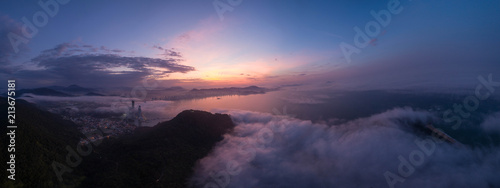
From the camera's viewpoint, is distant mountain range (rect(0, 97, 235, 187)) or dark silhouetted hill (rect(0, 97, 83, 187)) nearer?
dark silhouetted hill (rect(0, 97, 83, 187))

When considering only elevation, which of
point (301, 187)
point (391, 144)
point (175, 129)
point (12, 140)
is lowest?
point (301, 187)

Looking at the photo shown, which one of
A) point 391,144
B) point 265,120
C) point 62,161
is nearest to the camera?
point 62,161

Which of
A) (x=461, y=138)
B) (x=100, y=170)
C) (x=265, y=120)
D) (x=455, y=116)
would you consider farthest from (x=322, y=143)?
(x=455, y=116)

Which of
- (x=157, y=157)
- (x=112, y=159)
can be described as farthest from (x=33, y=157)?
(x=157, y=157)

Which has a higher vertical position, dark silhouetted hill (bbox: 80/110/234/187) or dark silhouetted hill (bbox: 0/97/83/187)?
dark silhouetted hill (bbox: 0/97/83/187)

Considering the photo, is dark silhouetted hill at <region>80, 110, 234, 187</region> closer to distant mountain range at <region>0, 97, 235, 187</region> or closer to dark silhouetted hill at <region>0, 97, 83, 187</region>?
distant mountain range at <region>0, 97, 235, 187</region>

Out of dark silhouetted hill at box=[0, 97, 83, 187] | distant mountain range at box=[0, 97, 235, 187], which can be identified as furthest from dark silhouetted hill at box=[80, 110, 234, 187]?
dark silhouetted hill at box=[0, 97, 83, 187]

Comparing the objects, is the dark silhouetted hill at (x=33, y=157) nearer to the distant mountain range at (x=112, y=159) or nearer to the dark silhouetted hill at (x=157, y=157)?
the distant mountain range at (x=112, y=159)

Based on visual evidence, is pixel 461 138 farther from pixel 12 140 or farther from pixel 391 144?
pixel 12 140

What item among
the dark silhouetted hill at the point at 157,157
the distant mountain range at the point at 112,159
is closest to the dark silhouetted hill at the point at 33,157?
the distant mountain range at the point at 112,159
